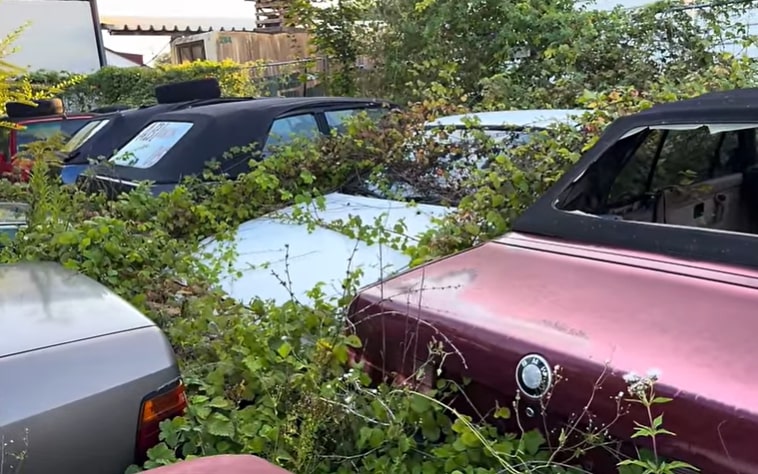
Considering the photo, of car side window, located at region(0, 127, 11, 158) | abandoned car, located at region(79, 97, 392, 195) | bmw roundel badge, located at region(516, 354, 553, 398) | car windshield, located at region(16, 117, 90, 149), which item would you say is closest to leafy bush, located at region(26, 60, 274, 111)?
car windshield, located at region(16, 117, 90, 149)

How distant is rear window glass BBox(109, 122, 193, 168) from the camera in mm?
5547

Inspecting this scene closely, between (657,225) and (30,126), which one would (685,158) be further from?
(30,126)

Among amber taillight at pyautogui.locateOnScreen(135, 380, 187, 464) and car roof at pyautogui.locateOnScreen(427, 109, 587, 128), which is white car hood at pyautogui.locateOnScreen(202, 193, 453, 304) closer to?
car roof at pyautogui.locateOnScreen(427, 109, 587, 128)

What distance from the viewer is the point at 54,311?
7.93 feet

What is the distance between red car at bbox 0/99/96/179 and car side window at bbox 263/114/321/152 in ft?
12.6

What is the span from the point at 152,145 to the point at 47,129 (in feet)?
13.4

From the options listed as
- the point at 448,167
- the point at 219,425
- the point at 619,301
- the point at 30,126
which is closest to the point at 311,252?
the point at 448,167

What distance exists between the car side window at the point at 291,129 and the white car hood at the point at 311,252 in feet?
3.81

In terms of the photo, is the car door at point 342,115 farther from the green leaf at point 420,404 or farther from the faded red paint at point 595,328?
the green leaf at point 420,404

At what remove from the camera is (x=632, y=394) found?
1.76 m

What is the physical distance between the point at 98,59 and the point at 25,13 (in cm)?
228

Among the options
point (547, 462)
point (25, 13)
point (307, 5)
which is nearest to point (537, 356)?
point (547, 462)

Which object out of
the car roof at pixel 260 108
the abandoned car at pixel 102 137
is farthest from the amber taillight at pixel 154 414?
the abandoned car at pixel 102 137

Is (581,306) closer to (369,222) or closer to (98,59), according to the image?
(369,222)
